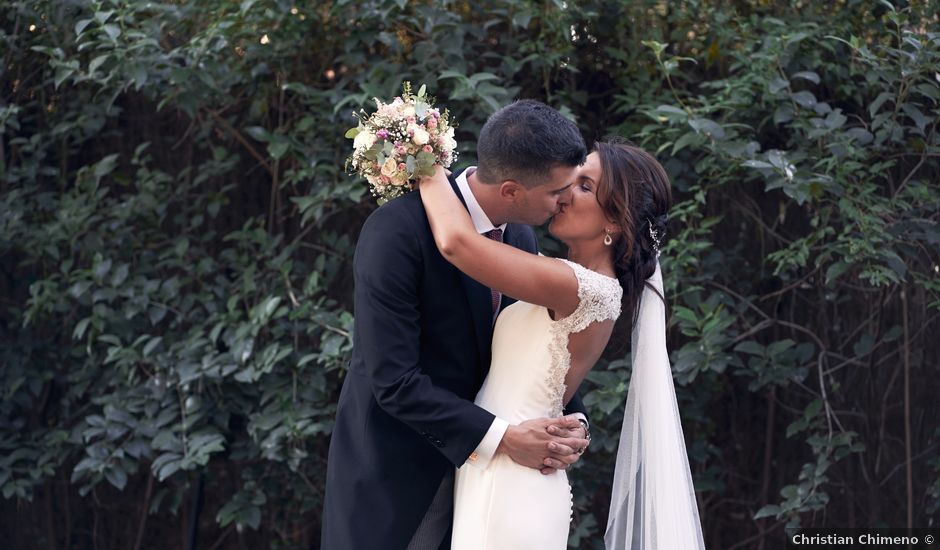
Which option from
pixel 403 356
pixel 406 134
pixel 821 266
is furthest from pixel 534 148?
pixel 821 266

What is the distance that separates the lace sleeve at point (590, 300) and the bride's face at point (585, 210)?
→ 0.37 ft

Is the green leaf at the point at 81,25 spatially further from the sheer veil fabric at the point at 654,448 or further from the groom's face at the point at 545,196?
the sheer veil fabric at the point at 654,448

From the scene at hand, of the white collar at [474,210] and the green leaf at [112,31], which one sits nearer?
the white collar at [474,210]

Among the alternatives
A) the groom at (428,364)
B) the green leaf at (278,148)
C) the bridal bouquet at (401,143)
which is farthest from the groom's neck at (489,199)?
the green leaf at (278,148)

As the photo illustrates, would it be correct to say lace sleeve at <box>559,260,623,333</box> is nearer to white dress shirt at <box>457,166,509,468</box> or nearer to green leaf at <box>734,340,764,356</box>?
white dress shirt at <box>457,166,509,468</box>

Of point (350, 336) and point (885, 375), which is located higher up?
point (350, 336)

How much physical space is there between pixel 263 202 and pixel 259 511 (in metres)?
1.26

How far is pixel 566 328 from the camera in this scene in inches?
99.2

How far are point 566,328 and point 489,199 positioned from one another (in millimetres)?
360

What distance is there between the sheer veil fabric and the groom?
1.17ft

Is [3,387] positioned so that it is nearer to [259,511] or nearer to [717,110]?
[259,511]

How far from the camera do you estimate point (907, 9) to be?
3.62 metres

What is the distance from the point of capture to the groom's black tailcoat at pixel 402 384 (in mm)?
2404

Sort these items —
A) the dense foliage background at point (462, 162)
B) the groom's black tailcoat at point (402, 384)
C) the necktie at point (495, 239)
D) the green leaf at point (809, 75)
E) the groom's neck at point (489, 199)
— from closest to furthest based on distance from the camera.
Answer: the groom's black tailcoat at point (402, 384) < the groom's neck at point (489, 199) < the necktie at point (495, 239) < the green leaf at point (809, 75) < the dense foliage background at point (462, 162)
